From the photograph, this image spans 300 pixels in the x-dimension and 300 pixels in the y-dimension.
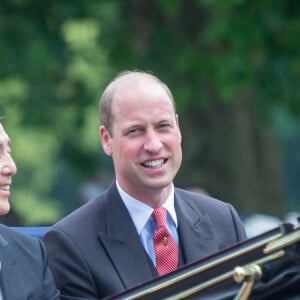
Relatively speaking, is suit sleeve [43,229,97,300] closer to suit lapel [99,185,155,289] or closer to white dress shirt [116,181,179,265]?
suit lapel [99,185,155,289]

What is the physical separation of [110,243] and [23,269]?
0.53 m

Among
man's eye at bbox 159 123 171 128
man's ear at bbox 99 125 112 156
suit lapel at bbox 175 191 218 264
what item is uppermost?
man's ear at bbox 99 125 112 156

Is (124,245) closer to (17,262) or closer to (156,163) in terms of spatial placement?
(156,163)

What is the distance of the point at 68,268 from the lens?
5762 millimetres

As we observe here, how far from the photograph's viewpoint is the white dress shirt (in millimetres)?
5914

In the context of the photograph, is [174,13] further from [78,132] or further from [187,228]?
[187,228]

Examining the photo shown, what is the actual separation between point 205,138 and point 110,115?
10345 mm

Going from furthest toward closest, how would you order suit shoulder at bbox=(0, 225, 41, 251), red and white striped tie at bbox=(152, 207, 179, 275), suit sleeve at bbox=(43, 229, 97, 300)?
red and white striped tie at bbox=(152, 207, 179, 275)
suit sleeve at bbox=(43, 229, 97, 300)
suit shoulder at bbox=(0, 225, 41, 251)

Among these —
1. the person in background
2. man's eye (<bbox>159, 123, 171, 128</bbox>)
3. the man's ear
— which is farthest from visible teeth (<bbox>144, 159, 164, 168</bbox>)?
the person in background

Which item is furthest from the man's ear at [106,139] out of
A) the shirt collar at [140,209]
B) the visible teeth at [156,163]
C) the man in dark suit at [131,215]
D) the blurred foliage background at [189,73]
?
the blurred foliage background at [189,73]

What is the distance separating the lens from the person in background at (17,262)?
533 cm

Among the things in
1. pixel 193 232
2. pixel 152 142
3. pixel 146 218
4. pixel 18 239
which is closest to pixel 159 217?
pixel 146 218

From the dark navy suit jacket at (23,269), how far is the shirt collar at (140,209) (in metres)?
0.48

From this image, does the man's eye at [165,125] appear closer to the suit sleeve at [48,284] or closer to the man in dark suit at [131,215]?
the man in dark suit at [131,215]
